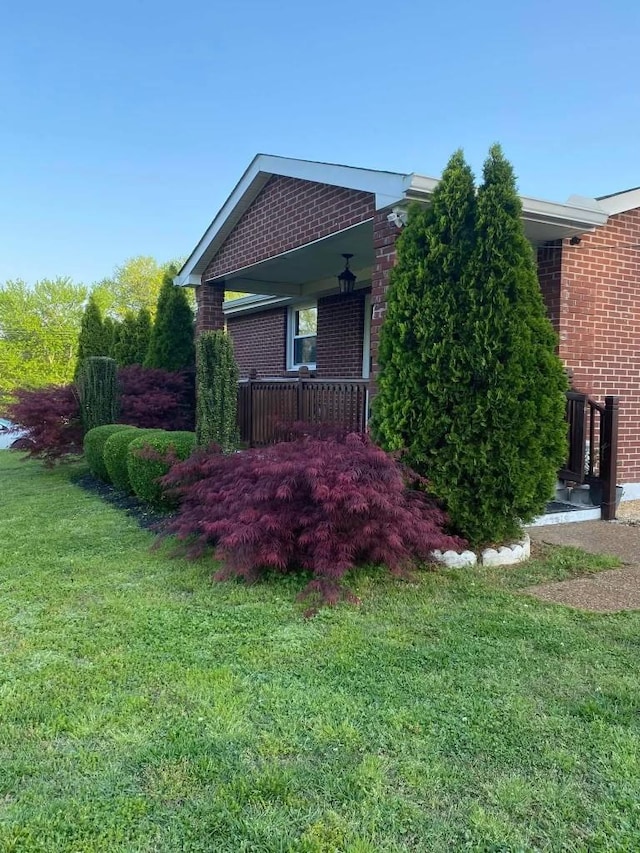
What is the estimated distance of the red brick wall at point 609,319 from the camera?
728cm

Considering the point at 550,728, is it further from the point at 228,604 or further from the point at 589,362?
the point at 589,362

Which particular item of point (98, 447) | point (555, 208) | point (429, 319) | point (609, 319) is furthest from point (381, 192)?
point (98, 447)

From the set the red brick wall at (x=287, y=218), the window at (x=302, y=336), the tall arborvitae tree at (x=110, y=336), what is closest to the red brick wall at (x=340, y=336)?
the window at (x=302, y=336)

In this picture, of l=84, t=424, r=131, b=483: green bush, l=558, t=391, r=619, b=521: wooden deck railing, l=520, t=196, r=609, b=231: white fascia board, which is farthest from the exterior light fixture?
l=84, t=424, r=131, b=483: green bush

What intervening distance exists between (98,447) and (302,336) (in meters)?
5.54

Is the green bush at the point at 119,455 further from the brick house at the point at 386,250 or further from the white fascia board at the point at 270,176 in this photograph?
the white fascia board at the point at 270,176

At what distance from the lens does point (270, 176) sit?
8445 mm

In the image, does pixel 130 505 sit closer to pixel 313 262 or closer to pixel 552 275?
pixel 313 262

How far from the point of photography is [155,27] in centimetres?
1260

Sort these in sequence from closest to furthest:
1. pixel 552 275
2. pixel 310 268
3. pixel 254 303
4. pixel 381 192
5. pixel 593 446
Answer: pixel 381 192 → pixel 593 446 → pixel 552 275 → pixel 310 268 → pixel 254 303

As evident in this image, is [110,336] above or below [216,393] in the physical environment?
above

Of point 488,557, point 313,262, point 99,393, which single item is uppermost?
point 313,262

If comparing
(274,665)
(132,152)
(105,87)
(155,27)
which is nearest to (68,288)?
(132,152)

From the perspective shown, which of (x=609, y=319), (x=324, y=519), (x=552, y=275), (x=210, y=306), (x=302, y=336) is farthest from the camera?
(x=302, y=336)
